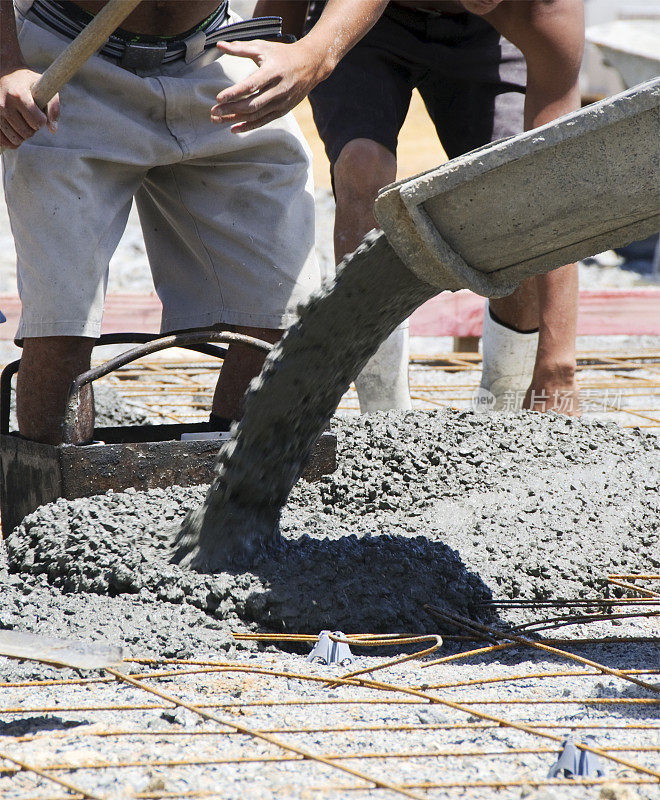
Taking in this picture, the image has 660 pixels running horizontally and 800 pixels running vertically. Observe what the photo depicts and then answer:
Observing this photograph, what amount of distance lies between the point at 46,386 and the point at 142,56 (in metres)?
0.80

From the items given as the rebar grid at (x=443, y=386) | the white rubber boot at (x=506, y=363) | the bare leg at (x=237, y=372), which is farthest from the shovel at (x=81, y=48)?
the white rubber boot at (x=506, y=363)

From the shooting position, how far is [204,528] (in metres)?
1.87

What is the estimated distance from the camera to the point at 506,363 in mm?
3158

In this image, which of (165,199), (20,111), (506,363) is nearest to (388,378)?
(506,363)

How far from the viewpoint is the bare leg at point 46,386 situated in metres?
2.23

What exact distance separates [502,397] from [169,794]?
7.58ft

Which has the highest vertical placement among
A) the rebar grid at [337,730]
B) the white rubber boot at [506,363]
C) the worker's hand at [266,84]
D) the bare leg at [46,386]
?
the worker's hand at [266,84]

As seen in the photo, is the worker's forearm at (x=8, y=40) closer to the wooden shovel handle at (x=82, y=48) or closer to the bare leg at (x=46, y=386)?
the wooden shovel handle at (x=82, y=48)

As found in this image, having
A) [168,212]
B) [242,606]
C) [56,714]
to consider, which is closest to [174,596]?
[242,606]

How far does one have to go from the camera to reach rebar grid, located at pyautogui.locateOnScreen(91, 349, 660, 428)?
12.4 feet

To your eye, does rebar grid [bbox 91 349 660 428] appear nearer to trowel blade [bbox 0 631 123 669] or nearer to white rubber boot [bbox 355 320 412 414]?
white rubber boot [bbox 355 320 412 414]

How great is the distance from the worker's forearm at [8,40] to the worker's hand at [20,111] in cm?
8

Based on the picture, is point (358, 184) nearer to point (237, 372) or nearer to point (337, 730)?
point (237, 372)

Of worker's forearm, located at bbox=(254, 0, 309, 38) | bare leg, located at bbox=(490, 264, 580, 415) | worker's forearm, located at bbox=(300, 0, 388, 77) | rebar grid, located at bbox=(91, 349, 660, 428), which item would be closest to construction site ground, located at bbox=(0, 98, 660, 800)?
bare leg, located at bbox=(490, 264, 580, 415)
